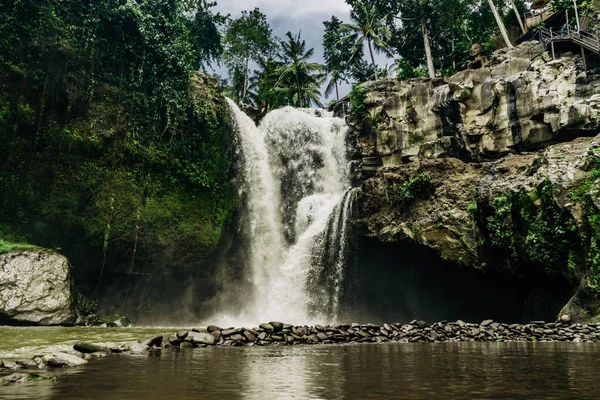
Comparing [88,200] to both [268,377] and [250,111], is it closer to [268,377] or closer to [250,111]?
[250,111]

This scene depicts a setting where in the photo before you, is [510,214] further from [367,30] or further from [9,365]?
[367,30]

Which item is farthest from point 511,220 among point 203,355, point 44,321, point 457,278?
point 44,321

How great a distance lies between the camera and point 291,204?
2241 centimetres

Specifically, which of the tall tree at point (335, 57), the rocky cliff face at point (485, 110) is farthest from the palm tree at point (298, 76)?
the rocky cliff face at point (485, 110)

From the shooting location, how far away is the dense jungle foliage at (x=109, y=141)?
54.4ft

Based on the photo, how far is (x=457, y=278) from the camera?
18688 millimetres

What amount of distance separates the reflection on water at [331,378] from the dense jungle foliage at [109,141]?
11.9m

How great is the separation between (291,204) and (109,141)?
355 inches

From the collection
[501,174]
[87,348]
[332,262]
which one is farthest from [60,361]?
[501,174]

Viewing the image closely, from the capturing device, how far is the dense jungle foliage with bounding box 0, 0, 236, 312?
54.4 ft

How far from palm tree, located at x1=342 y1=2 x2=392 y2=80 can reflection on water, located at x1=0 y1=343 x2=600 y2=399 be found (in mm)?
33736

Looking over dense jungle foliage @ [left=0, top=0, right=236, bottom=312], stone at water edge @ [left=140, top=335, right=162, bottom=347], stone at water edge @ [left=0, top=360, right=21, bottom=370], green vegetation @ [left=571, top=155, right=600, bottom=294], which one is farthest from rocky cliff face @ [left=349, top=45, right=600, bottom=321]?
stone at water edge @ [left=0, top=360, right=21, bottom=370]

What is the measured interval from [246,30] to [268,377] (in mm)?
39772

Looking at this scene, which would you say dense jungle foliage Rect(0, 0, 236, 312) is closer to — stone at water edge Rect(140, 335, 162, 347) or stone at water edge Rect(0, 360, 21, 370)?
stone at water edge Rect(140, 335, 162, 347)
